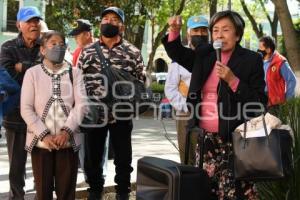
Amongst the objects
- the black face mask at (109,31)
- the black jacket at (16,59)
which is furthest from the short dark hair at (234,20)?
the black jacket at (16,59)

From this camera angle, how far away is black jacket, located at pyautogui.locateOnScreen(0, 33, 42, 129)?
17.9 ft

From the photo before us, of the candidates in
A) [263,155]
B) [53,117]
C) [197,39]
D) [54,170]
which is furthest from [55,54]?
[263,155]

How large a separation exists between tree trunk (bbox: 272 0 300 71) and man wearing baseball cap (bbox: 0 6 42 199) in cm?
628

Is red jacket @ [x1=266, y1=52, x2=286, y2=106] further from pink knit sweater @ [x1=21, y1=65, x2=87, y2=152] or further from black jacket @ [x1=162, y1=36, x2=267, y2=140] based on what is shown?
black jacket @ [x1=162, y1=36, x2=267, y2=140]

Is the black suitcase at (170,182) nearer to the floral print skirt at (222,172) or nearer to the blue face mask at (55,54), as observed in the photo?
the floral print skirt at (222,172)

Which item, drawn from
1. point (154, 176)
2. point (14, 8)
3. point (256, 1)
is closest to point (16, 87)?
point (154, 176)

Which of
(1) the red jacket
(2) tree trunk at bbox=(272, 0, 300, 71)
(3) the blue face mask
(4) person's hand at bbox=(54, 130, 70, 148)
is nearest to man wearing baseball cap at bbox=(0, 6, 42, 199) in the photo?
(3) the blue face mask

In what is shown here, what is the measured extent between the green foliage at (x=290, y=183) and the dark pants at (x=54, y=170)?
1.62m

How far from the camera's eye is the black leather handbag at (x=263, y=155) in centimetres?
373

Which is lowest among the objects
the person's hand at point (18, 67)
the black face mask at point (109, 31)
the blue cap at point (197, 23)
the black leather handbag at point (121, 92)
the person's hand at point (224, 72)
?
the black leather handbag at point (121, 92)

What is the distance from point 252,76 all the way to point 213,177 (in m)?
0.79

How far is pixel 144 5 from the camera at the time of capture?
20.1 meters

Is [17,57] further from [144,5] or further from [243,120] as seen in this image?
[144,5]

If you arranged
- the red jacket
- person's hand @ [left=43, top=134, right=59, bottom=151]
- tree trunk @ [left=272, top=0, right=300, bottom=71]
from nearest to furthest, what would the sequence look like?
person's hand @ [left=43, top=134, right=59, bottom=151]
the red jacket
tree trunk @ [left=272, top=0, right=300, bottom=71]
